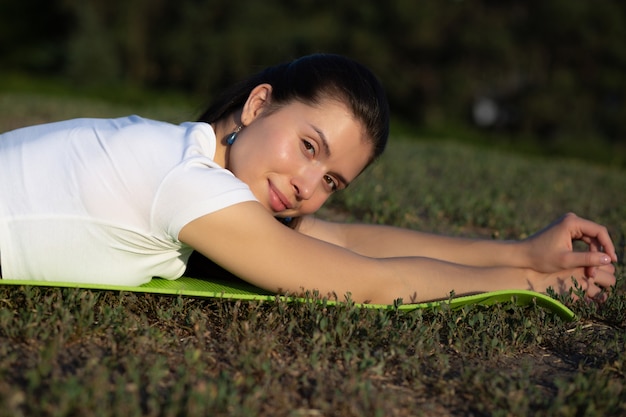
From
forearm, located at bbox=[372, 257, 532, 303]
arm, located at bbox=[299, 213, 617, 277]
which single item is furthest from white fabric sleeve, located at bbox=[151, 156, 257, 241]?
arm, located at bbox=[299, 213, 617, 277]

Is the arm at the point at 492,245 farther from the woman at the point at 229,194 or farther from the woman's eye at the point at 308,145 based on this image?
the woman's eye at the point at 308,145

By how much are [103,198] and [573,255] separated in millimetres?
2052

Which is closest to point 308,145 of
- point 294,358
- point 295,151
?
point 295,151

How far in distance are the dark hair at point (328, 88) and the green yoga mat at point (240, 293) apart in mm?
710

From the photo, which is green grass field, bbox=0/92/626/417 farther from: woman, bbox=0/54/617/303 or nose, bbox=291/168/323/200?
nose, bbox=291/168/323/200

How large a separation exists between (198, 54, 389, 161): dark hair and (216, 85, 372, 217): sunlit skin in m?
0.04

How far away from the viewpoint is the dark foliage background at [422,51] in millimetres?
19672

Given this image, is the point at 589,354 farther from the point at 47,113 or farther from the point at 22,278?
the point at 47,113

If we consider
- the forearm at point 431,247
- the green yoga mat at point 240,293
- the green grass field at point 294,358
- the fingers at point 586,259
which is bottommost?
the green grass field at point 294,358

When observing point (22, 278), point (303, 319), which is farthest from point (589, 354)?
point (22, 278)

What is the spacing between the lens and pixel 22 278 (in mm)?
2605

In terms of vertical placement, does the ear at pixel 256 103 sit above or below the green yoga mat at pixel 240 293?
above

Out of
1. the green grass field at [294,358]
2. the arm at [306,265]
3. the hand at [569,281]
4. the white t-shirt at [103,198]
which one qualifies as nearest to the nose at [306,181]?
the arm at [306,265]

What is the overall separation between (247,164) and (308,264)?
0.50 meters
